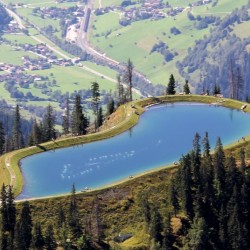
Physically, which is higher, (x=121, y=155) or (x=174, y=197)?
(x=121, y=155)

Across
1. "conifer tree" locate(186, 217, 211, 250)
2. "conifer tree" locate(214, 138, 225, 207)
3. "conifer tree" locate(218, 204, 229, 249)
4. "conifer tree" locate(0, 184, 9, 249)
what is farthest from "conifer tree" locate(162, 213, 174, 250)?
"conifer tree" locate(0, 184, 9, 249)

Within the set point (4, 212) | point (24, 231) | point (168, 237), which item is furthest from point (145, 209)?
point (4, 212)

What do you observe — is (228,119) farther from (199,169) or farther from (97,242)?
(97,242)

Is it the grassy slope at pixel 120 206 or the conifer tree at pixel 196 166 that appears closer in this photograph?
the grassy slope at pixel 120 206

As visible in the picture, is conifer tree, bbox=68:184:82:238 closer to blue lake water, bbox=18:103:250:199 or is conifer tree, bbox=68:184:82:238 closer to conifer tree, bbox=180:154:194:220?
blue lake water, bbox=18:103:250:199

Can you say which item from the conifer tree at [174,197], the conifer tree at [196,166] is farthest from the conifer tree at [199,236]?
the conifer tree at [196,166]

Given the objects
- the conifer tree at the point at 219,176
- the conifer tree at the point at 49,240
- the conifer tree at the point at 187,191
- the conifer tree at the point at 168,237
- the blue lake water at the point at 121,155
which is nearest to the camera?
the conifer tree at the point at 49,240

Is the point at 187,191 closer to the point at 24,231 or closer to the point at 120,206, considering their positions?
the point at 120,206

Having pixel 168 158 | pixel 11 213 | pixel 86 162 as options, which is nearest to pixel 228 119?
pixel 168 158

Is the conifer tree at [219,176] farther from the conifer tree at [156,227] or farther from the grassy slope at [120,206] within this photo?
the conifer tree at [156,227]
